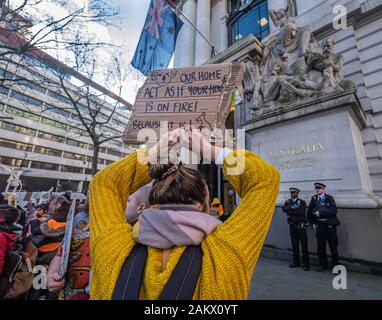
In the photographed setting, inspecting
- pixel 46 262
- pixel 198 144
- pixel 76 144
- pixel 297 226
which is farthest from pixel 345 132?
pixel 76 144

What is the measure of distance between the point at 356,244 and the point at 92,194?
629 cm

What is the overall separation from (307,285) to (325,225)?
5.25 ft

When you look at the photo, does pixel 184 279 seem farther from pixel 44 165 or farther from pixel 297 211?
pixel 44 165

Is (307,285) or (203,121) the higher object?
(203,121)

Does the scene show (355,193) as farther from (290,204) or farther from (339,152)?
(290,204)

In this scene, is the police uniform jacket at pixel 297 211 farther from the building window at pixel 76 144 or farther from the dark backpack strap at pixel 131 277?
the building window at pixel 76 144

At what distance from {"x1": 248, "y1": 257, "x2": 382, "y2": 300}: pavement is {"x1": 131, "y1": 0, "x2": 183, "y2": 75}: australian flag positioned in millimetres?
6336

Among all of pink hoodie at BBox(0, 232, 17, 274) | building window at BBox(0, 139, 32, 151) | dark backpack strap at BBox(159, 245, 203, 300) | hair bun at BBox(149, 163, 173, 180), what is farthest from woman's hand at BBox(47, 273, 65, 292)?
building window at BBox(0, 139, 32, 151)

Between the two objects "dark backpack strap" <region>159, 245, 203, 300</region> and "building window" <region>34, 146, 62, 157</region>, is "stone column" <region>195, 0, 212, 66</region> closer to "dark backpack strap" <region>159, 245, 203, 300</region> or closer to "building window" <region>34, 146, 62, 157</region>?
"dark backpack strap" <region>159, 245, 203, 300</region>

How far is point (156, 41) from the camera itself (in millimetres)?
6902

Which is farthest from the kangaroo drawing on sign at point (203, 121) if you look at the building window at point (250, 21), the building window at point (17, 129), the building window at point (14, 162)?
the building window at point (17, 129)

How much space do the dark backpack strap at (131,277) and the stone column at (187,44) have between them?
60.5 ft

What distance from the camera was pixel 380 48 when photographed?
8.23 meters

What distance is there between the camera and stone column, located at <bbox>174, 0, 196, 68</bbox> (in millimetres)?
18000
